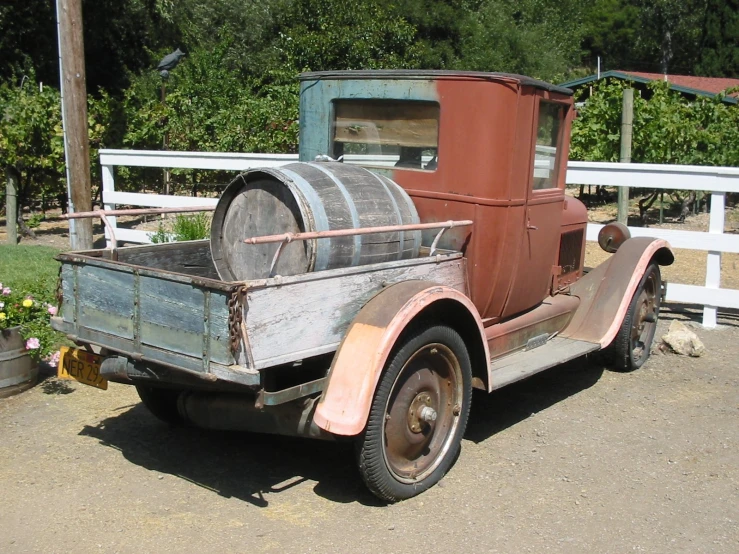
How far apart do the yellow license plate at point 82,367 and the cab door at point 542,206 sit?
96.3 inches

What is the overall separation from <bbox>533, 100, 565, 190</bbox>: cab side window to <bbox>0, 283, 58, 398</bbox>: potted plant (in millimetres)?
3285

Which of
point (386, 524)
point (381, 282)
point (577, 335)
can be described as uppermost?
point (381, 282)

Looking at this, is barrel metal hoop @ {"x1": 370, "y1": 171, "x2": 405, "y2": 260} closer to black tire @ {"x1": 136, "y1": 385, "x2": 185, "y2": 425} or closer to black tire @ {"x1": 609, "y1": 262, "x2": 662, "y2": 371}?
black tire @ {"x1": 136, "y1": 385, "x2": 185, "y2": 425}

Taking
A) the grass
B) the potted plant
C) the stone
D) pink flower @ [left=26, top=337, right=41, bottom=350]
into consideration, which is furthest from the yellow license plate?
the stone

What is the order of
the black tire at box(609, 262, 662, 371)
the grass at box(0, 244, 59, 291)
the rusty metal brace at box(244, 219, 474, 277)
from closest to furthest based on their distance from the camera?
the rusty metal brace at box(244, 219, 474, 277)
the black tire at box(609, 262, 662, 371)
the grass at box(0, 244, 59, 291)

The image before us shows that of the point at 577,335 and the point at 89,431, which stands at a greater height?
the point at 577,335

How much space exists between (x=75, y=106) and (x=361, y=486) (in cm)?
516

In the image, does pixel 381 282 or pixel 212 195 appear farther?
pixel 212 195

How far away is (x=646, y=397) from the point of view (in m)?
5.72

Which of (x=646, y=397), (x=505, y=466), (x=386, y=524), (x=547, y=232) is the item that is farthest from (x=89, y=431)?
(x=646, y=397)

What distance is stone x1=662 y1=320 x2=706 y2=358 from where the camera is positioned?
21.8ft

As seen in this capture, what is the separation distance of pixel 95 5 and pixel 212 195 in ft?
34.7

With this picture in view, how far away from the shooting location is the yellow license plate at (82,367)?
163 inches

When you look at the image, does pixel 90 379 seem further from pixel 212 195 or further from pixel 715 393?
pixel 212 195
